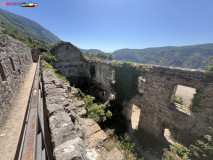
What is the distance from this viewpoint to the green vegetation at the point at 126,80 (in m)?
8.05

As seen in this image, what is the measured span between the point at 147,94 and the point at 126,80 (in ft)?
6.96

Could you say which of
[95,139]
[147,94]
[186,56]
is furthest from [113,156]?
[186,56]

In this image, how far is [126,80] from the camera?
8539 mm

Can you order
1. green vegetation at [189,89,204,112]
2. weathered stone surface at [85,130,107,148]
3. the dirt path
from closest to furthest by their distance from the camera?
weathered stone surface at [85,130,107,148] < the dirt path < green vegetation at [189,89,204,112]

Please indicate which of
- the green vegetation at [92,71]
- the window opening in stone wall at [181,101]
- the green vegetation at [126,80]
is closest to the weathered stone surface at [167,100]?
the window opening in stone wall at [181,101]

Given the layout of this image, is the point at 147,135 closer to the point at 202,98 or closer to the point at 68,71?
the point at 202,98

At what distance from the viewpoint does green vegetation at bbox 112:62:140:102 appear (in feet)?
26.4

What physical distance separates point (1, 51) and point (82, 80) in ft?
37.3

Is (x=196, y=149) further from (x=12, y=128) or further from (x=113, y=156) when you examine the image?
(x=12, y=128)

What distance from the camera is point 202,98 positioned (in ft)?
17.4

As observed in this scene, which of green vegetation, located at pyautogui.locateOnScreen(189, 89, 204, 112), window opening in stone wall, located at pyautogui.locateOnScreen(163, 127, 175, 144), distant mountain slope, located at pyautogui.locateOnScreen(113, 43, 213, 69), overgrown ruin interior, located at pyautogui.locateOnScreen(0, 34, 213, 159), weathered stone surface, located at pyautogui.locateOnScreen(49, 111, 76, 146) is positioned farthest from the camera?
distant mountain slope, located at pyautogui.locateOnScreen(113, 43, 213, 69)

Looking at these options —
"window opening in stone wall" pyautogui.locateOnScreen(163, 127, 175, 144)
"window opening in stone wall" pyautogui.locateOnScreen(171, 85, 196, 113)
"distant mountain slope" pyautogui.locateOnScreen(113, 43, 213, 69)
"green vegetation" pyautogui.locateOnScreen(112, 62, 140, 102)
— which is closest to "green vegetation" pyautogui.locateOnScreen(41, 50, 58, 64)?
"green vegetation" pyautogui.locateOnScreen(112, 62, 140, 102)

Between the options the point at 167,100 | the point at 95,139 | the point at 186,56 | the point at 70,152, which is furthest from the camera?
the point at 186,56

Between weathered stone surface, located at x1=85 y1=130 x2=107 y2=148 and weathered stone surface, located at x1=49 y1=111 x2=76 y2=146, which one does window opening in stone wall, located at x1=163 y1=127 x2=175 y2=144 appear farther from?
weathered stone surface, located at x1=49 y1=111 x2=76 y2=146
